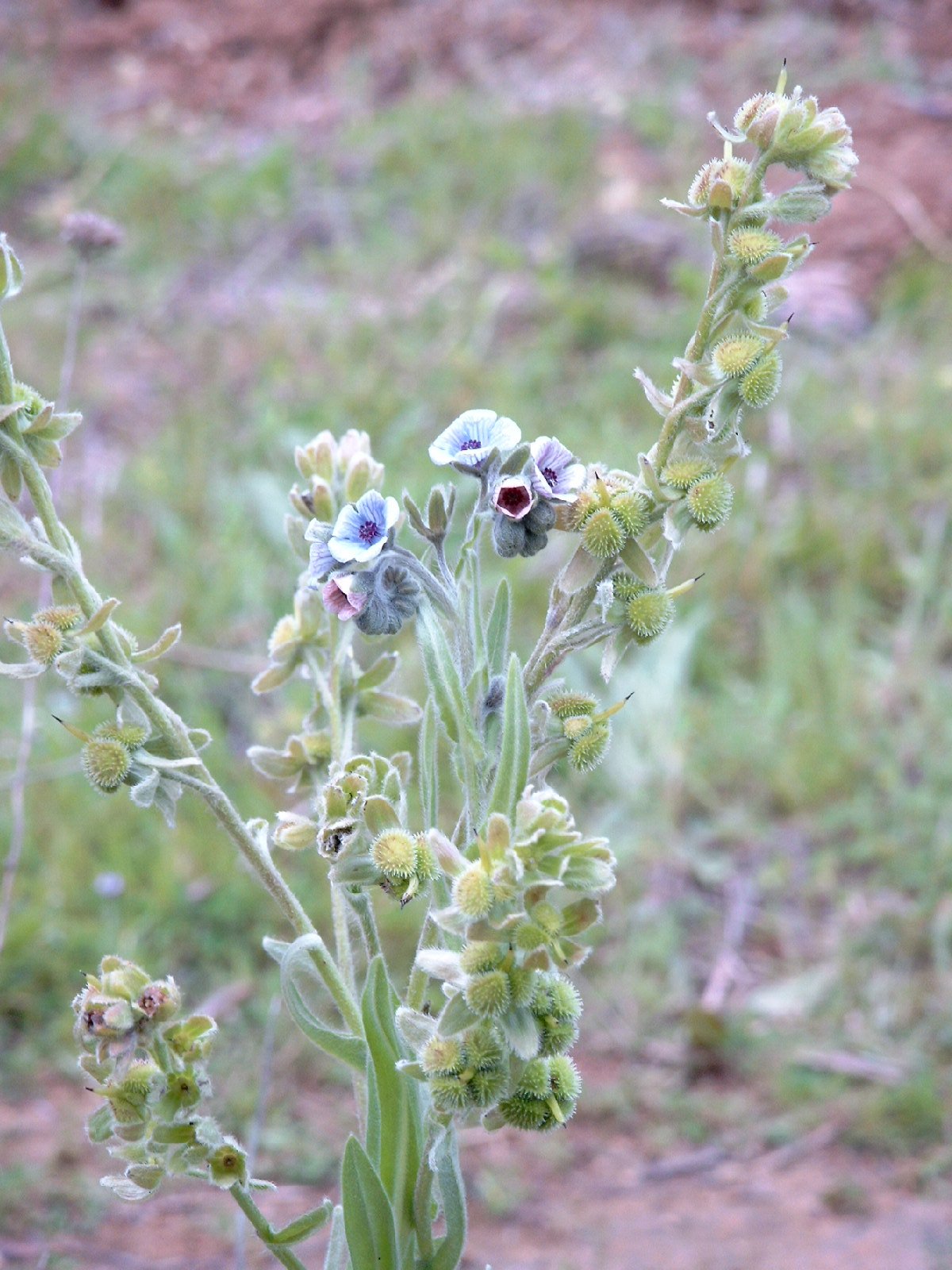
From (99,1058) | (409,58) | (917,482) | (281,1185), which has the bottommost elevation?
(281,1185)

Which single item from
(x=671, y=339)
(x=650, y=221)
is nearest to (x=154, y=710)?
(x=671, y=339)

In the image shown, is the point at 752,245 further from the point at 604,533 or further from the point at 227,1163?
the point at 227,1163

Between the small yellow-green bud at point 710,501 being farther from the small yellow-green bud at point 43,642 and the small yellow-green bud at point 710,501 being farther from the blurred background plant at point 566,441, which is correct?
the blurred background plant at point 566,441

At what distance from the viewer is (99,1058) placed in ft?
3.47

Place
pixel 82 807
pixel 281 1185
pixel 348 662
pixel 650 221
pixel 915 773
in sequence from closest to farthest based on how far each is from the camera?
1. pixel 348 662
2. pixel 281 1185
3. pixel 82 807
4. pixel 915 773
5. pixel 650 221

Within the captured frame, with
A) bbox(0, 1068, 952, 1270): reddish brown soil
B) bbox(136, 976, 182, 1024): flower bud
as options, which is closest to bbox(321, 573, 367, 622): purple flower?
bbox(136, 976, 182, 1024): flower bud

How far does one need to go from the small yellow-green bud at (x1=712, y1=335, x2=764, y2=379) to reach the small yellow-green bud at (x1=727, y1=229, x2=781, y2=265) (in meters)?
0.06

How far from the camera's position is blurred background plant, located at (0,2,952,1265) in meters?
2.61

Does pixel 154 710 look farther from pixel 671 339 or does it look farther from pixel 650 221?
pixel 650 221

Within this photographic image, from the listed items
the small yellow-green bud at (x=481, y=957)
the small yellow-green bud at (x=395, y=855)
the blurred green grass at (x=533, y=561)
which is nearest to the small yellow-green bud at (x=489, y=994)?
the small yellow-green bud at (x=481, y=957)

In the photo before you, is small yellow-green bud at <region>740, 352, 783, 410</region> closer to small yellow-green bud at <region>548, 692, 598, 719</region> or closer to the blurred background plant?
small yellow-green bud at <region>548, 692, 598, 719</region>

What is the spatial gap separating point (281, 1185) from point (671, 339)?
3.21 meters

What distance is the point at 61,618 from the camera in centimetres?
111

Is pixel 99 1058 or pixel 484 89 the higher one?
pixel 99 1058
